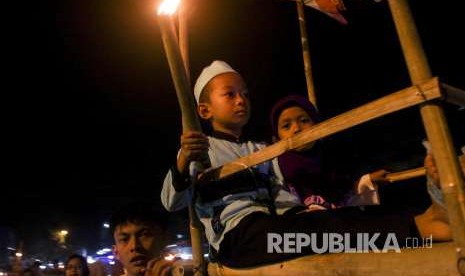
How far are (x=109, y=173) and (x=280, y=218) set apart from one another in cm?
1795

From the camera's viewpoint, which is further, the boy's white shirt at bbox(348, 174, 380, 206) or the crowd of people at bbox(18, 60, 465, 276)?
the boy's white shirt at bbox(348, 174, 380, 206)

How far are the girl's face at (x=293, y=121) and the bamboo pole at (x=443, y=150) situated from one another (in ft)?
5.99

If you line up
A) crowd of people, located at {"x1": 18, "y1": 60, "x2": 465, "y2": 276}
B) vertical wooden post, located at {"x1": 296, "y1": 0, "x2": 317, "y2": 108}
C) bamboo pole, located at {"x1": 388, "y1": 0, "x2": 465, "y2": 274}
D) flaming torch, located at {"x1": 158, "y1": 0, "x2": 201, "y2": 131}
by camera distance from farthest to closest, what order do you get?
vertical wooden post, located at {"x1": 296, "y1": 0, "x2": 317, "y2": 108}, flaming torch, located at {"x1": 158, "y1": 0, "x2": 201, "y2": 131}, crowd of people, located at {"x1": 18, "y1": 60, "x2": 465, "y2": 276}, bamboo pole, located at {"x1": 388, "y1": 0, "x2": 465, "y2": 274}

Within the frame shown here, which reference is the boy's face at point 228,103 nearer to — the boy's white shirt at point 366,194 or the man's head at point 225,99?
the man's head at point 225,99

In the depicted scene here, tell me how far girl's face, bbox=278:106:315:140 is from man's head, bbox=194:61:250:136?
0.49 metres

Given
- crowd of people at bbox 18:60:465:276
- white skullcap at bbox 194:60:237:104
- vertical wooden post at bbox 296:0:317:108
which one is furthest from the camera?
vertical wooden post at bbox 296:0:317:108

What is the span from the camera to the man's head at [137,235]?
291cm

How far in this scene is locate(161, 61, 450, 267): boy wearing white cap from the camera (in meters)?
1.78

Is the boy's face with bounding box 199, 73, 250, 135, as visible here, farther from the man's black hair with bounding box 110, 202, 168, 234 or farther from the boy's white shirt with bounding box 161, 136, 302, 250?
the man's black hair with bounding box 110, 202, 168, 234

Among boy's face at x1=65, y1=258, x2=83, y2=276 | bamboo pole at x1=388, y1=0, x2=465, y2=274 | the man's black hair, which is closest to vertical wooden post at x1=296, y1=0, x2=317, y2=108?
the man's black hair

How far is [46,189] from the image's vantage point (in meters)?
19.4

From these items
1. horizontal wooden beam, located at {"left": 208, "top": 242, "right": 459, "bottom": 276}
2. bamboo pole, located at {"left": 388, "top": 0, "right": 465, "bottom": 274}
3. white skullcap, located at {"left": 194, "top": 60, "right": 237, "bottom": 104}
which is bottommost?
horizontal wooden beam, located at {"left": 208, "top": 242, "right": 459, "bottom": 276}

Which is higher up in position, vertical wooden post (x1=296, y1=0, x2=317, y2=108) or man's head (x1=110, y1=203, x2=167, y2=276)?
vertical wooden post (x1=296, y1=0, x2=317, y2=108)

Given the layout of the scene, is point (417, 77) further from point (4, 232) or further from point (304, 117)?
point (4, 232)
